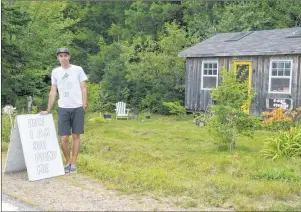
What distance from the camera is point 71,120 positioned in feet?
24.5

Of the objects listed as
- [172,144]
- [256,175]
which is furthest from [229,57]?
[256,175]

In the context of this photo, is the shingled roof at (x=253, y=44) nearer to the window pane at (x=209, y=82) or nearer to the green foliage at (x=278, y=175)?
the window pane at (x=209, y=82)

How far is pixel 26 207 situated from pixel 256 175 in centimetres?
401

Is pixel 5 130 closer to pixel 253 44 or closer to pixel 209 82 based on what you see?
pixel 209 82

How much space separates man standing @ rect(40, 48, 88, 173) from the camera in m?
7.31

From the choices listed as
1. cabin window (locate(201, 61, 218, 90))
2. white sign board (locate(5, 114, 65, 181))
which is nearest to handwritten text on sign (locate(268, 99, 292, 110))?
cabin window (locate(201, 61, 218, 90))

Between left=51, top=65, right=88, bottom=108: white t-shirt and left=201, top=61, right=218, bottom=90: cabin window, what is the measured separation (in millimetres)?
12220

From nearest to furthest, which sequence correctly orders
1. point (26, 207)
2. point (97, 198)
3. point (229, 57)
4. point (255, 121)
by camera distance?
point (26, 207)
point (97, 198)
point (255, 121)
point (229, 57)

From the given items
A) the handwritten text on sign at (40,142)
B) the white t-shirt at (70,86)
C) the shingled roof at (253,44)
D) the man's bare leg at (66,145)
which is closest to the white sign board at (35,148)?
the handwritten text on sign at (40,142)

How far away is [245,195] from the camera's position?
237 inches

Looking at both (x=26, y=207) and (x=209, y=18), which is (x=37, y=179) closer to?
(x=26, y=207)

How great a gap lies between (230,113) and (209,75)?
899 centimetres

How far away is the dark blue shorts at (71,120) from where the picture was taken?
7.36 meters

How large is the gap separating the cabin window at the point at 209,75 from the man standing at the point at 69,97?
12.2 m
